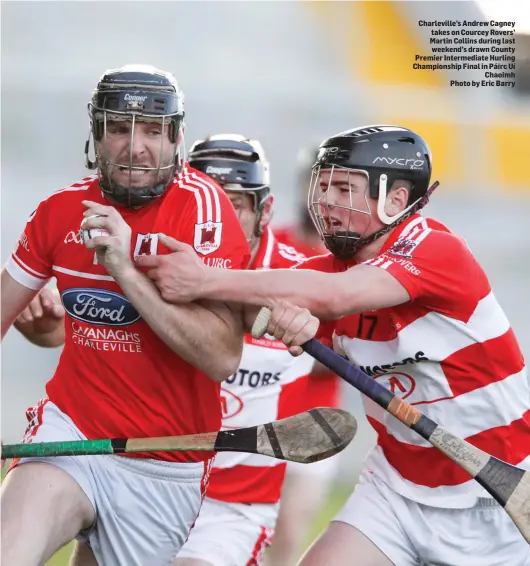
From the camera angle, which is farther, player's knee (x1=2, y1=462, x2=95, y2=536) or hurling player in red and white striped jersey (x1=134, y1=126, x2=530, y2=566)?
hurling player in red and white striped jersey (x1=134, y1=126, x2=530, y2=566)

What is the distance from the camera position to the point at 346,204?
377cm

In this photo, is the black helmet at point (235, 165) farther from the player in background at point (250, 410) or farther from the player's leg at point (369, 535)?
the player's leg at point (369, 535)

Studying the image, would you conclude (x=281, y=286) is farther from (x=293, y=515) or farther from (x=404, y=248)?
(x=293, y=515)

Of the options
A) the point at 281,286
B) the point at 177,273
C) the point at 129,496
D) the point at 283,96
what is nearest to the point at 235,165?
the point at 281,286

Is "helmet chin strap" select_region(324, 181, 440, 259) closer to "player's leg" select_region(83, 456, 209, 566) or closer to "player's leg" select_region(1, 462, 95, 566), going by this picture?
"player's leg" select_region(83, 456, 209, 566)

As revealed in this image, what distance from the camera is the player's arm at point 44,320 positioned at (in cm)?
410

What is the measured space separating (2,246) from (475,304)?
5125 mm

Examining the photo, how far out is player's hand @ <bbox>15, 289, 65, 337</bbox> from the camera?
13.4 feet

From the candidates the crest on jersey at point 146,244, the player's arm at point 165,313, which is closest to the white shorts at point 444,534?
the player's arm at point 165,313

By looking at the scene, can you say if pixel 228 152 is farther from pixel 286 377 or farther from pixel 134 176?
pixel 134 176

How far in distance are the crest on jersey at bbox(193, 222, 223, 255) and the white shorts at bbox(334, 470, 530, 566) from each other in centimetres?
102

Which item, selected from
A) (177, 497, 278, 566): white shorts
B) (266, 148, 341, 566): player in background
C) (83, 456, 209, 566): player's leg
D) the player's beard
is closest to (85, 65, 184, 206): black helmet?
the player's beard

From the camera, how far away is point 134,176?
352 centimetres

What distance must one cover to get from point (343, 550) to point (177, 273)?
3.44 ft
